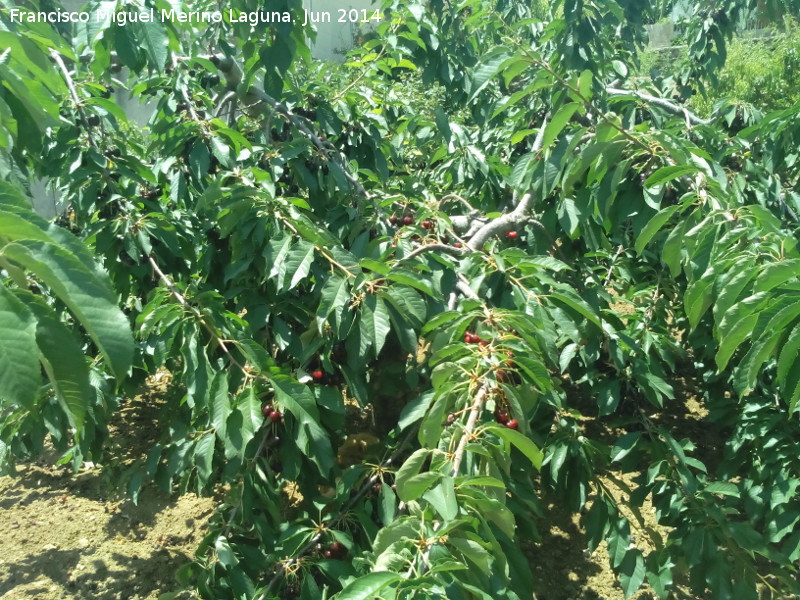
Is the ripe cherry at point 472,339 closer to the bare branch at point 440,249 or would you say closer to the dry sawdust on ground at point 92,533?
the bare branch at point 440,249

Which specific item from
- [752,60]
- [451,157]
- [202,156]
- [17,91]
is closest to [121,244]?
[202,156]

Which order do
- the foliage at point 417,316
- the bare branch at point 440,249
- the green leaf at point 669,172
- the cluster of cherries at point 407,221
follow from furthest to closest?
the cluster of cherries at point 407,221 → the bare branch at point 440,249 → the green leaf at point 669,172 → the foliage at point 417,316

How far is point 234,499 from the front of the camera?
6.60 feet

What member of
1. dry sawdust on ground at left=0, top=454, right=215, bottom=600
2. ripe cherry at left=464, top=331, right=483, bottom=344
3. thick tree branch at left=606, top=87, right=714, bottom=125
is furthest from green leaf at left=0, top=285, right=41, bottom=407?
thick tree branch at left=606, top=87, right=714, bottom=125

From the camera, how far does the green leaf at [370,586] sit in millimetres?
933

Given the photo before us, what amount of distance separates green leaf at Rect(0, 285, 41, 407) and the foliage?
10 cm

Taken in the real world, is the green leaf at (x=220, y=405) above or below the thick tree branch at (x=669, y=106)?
below

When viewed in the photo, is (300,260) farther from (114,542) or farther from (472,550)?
(114,542)

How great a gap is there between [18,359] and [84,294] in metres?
0.08

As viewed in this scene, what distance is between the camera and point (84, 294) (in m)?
0.62

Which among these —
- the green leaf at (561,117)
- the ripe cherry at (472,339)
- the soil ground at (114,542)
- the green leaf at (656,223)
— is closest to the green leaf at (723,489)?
the soil ground at (114,542)

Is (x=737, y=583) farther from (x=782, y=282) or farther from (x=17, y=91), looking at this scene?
(x=17, y=91)

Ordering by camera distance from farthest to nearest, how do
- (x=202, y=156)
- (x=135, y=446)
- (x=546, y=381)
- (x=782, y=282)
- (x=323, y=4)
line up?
1. (x=323, y=4)
2. (x=135, y=446)
3. (x=202, y=156)
4. (x=546, y=381)
5. (x=782, y=282)

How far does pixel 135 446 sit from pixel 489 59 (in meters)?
2.88
